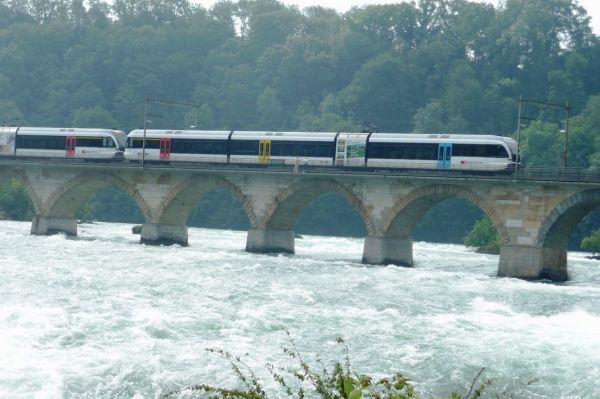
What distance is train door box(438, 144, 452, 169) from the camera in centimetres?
4894


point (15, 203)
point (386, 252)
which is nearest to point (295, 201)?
point (386, 252)

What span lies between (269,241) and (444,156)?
1129 cm

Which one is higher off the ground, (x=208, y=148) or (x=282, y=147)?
(x=282, y=147)

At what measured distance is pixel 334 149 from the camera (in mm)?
53656

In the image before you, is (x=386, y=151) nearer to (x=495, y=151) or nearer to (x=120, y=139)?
(x=495, y=151)

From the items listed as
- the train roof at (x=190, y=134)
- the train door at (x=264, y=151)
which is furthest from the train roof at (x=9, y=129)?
the train door at (x=264, y=151)

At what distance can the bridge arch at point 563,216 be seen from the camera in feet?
142

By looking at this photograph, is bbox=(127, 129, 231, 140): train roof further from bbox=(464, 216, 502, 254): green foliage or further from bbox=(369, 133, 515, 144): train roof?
bbox=(464, 216, 502, 254): green foliage

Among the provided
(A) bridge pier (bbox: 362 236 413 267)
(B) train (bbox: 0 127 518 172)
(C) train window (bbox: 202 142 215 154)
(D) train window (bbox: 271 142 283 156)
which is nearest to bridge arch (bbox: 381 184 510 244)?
(A) bridge pier (bbox: 362 236 413 267)

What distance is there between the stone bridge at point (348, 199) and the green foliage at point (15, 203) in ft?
63.3

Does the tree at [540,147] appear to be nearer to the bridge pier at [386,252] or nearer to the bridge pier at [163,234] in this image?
the bridge pier at [163,234]

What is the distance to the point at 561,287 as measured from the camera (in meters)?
40.5

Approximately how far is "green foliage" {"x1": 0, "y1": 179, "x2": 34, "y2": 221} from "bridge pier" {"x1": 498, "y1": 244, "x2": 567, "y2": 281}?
5379 cm

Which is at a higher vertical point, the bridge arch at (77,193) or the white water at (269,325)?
the bridge arch at (77,193)
